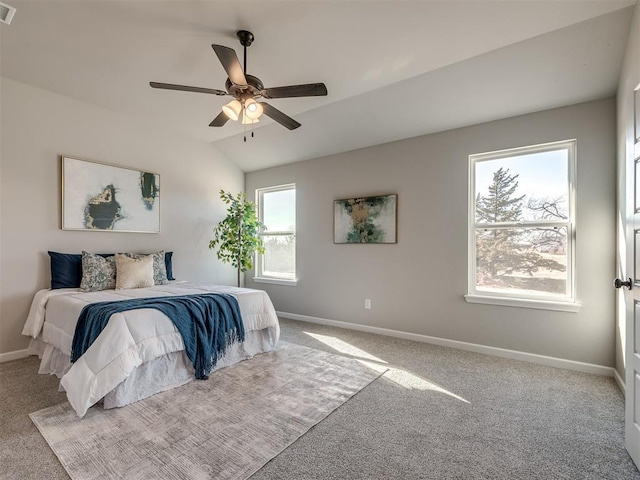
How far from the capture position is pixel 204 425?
2.02 meters

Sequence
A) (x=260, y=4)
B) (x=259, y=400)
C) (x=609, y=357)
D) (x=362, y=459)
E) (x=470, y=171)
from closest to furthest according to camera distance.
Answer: (x=362, y=459)
(x=260, y=4)
(x=259, y=400)
(x=609, y=357)
(x=470, y=171)

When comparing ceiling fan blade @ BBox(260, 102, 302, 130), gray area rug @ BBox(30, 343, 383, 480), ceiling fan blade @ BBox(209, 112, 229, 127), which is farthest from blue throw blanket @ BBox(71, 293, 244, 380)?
ceiling fan blade @ BBox(260, 102, 302, 130)

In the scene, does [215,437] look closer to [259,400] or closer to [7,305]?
[259,400]

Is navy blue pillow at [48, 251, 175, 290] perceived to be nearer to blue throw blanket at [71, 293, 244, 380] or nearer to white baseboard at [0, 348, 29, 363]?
white baseboard at [0, 348, 29, 363]

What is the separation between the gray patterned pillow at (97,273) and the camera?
3.32 metres

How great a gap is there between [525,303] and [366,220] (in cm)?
197

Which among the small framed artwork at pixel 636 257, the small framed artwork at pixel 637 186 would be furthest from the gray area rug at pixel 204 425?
the small framed artwork at pixel 637 186

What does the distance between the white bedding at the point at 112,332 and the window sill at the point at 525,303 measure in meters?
2.16

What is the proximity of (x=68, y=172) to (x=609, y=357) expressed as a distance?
18.4 ft

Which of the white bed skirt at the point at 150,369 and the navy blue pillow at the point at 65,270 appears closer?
the white bed skirt at the point at 150,369

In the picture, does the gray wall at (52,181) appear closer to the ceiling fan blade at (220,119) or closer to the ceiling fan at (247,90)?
the ceiling fan blade at (220,119)

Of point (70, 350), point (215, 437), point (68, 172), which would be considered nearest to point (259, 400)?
point (215, 437)

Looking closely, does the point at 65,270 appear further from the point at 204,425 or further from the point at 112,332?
the point at 204,425

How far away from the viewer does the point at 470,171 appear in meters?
3.53
